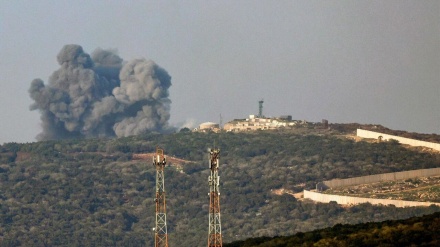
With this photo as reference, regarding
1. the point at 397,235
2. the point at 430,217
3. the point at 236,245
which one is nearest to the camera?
the point at 397,235

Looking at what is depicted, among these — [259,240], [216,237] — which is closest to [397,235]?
[216,237]

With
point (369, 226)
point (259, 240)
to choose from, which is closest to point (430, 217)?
point (369, 226)

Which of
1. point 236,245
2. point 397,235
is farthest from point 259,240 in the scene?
point 397,235

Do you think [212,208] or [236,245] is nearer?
[212,208]

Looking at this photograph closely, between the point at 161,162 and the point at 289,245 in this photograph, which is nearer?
the point at 161,162

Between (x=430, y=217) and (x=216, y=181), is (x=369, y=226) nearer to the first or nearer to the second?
(x=430, y=217)

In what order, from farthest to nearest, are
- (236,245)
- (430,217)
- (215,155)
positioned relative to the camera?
(236,245) < (430,217) < (215,155)

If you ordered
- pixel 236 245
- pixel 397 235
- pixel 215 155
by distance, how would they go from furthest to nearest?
pixel 236 245 < pixel 397 235 < pixel 215 155

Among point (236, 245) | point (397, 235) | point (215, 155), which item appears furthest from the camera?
point (236, 245)

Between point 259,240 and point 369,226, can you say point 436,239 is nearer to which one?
point 369,226
